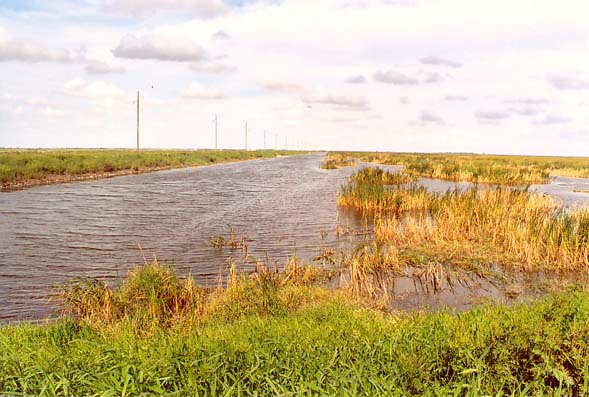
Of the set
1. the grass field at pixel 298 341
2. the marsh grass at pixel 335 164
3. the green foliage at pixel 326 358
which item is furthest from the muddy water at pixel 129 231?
the marsh grass at pixel 335 164

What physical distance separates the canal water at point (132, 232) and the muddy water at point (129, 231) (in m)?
0.04

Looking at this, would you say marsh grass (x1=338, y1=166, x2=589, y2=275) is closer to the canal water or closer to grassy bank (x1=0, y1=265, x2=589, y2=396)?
the canal water

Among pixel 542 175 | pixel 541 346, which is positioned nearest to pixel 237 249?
pixel 541 346

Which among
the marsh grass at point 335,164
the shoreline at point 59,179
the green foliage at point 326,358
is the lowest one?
the green foliage at point 326,358

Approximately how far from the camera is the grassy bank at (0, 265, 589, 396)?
13.5 feet

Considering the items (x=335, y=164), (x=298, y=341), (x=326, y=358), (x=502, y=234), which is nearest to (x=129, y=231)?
(x=298, y=341)

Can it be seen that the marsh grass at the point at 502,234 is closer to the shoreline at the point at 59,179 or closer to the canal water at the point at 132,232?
the canal water at the point at 132,232

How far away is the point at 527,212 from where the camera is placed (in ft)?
53.1

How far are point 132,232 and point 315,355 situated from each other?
1406 centimetres

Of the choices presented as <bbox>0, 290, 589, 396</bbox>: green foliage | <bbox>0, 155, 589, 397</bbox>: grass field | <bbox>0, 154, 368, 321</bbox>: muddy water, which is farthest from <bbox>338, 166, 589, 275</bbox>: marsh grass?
<bbox>0, 290, 589, 396</bbox>: green foliage

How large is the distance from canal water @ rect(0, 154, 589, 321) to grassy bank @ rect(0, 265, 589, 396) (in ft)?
11.5

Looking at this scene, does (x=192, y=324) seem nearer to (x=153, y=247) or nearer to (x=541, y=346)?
(x=541, y=346)

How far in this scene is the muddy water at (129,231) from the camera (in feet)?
36.4

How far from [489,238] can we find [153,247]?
41.1 feet
